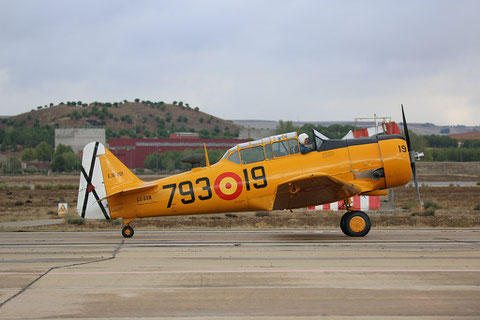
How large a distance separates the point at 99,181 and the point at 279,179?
5528 mm

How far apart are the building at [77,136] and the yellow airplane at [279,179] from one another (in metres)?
130

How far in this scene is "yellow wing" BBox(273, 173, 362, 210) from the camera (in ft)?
53.1

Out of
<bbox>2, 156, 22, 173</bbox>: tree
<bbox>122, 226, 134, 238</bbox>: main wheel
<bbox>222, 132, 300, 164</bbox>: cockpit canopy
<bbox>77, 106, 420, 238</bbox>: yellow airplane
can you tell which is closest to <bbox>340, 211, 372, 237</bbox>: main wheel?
<bbox>77, 106, 420, 238</bbox>: yellow airplane

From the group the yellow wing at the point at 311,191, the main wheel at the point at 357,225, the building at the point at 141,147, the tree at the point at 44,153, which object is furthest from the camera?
the tree at the point at 44,153

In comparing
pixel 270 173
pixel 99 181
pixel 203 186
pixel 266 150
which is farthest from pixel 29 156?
pixel 270 173

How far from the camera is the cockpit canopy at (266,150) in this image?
17078mm

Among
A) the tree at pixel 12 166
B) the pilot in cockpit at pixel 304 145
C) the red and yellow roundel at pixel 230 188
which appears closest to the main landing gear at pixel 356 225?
the pilot in cockpit at pixel 304 145

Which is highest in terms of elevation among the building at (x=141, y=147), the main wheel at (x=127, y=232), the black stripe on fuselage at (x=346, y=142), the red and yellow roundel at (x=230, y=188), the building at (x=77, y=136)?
the building at (x=77, y=136)

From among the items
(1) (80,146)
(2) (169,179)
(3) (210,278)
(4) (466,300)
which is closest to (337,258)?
(3) (210,278)

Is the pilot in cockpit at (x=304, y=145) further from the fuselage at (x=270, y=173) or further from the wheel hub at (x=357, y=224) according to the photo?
the wheel hub at (x=357, y=224)

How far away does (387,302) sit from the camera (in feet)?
27.7

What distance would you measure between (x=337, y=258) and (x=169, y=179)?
21.9ft

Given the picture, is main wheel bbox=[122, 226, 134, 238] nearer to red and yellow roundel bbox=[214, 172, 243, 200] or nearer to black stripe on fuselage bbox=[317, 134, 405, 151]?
red and yellow roundel bbox=[214, 172, 243, 200]

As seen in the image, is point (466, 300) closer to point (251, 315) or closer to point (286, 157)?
point (251, 315)
